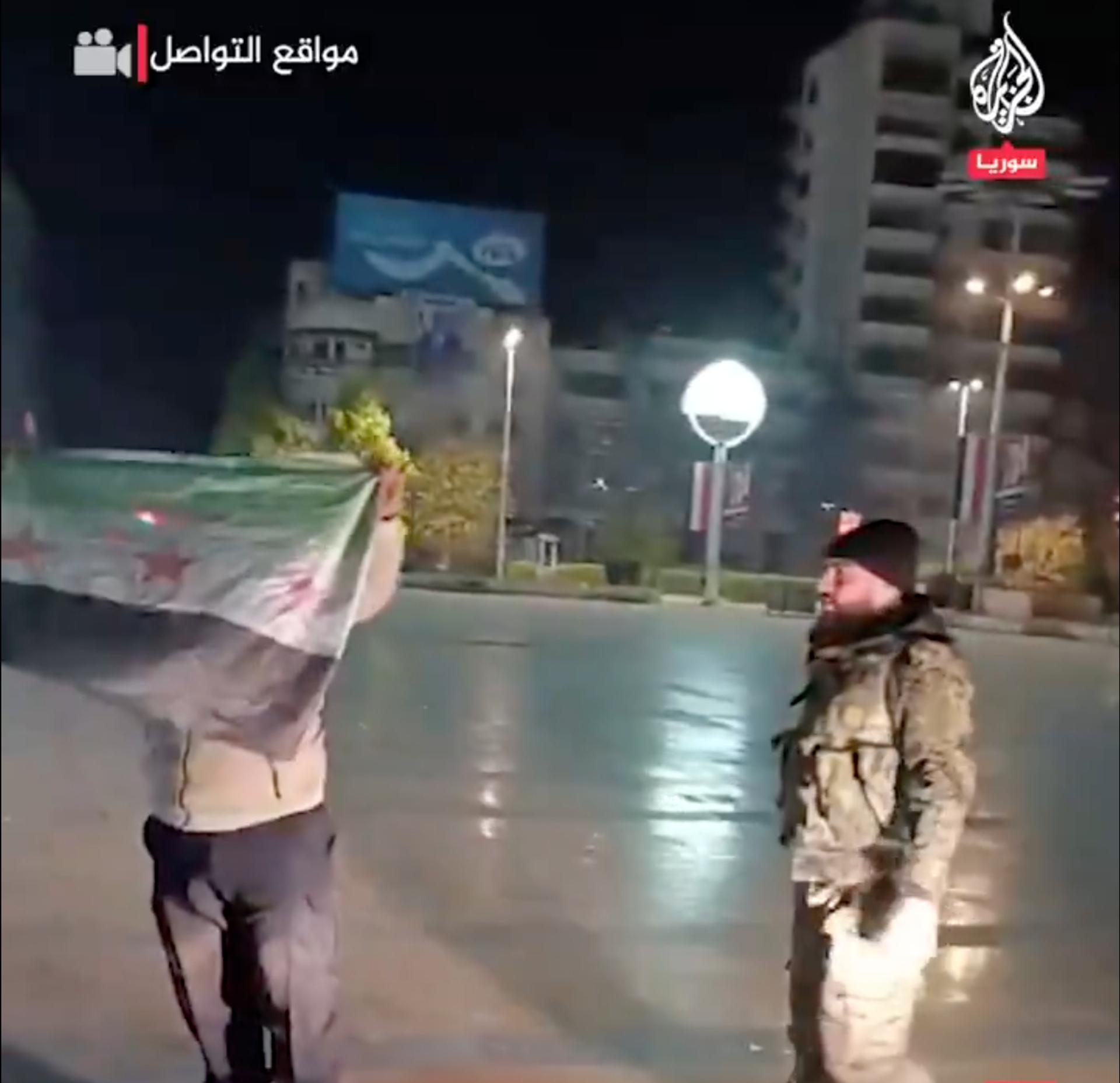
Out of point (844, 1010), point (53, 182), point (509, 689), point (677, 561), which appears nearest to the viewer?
point (844, 1010)

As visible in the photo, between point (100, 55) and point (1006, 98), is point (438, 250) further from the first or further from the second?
point (1006, 98)

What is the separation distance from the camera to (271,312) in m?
2.46

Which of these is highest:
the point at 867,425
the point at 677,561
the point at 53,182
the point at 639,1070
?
the point at 53,182

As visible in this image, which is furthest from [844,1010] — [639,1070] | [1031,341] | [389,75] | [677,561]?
[389,75]

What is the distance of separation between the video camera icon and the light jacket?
0.91 metres

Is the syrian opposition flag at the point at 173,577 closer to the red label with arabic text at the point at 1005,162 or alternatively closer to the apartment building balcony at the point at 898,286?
the apartment building balcony at the point at 898,286

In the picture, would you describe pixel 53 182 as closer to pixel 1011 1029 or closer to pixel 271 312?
pixel 271 312

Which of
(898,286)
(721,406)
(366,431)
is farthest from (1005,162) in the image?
(366,431)

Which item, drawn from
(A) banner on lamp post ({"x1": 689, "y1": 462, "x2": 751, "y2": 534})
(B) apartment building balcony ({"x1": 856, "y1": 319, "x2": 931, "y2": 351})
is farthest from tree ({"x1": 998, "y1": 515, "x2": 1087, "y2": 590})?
(A) banner on lamp post ({"x1": 689, "y1": 462, "x2": 751, "y2": 534})

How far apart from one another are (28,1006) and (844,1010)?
1.16 metres

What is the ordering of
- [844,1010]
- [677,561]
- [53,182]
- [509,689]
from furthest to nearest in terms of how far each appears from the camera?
[509,689], [677,561], [53,182], [844,1010]

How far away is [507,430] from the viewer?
253 cm

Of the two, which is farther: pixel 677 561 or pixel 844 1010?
pixel 677 561

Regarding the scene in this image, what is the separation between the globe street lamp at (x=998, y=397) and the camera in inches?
107
